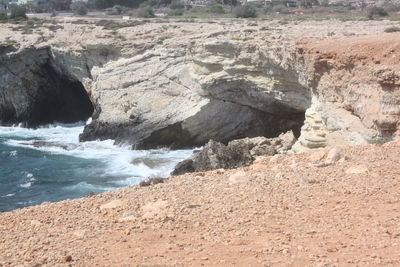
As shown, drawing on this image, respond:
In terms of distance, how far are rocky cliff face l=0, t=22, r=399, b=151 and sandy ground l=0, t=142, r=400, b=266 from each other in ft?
18.9

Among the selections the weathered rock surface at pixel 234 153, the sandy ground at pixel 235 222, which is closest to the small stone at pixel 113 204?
the sandy ground at pixel 235 222

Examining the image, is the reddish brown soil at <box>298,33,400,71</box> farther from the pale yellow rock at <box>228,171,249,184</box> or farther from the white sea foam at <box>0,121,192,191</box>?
the white sea foam at <box>0,121,192,191</box>

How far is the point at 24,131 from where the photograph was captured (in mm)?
37406

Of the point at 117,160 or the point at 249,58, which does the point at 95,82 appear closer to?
the point at 117,160

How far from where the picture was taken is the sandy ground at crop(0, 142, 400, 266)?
7707 millimetres

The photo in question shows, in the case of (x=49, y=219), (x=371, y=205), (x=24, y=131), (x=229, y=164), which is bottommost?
(x=24, y=131)

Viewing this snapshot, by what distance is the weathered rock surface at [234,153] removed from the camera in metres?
20.5

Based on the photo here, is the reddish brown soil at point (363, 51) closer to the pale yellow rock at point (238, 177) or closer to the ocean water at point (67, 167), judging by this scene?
the pale yellow rock at point (238, 177)

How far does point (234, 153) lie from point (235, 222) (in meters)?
12.1

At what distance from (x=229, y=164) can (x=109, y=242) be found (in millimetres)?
12006

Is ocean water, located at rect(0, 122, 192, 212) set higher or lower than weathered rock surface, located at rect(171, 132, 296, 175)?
lower

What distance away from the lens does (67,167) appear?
2752cm

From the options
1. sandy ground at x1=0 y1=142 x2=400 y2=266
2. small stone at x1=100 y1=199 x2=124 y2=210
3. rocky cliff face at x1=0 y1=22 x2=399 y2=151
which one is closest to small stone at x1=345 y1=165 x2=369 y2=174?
sandy ground at x1=0 y1=142 x2=400 y2=266

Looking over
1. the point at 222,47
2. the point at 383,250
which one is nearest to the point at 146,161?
the point at 222,47
